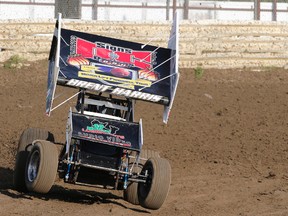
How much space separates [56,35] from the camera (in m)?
11.7

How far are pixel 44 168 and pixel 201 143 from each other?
6.00 m

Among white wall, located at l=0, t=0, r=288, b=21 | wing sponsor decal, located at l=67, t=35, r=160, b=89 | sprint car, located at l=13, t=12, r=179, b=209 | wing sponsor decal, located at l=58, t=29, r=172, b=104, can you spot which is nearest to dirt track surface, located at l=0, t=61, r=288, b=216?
sprint car, located at l=13, t=12, r=179, b=209

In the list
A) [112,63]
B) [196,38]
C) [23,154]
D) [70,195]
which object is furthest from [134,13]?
[23,154]

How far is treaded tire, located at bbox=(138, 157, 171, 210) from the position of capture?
10.6m

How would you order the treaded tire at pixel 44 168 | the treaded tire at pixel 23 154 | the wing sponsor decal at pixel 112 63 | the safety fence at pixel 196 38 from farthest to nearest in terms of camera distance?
1. the safety fence at pixel 196 38
2. the treaded tire at pixel 23 154
3. the wing sponsor decal at pixel 112 63
4. the treaded tire at pixel 44 168

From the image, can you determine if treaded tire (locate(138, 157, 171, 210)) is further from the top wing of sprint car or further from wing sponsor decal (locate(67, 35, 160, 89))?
wing sponsor decal (locate(67, 35, 160, 89))

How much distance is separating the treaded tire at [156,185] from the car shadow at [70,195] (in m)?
Answer: 0.43

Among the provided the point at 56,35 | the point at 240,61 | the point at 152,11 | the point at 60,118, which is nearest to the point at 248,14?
the point at 152,11

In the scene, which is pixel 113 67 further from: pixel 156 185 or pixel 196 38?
pixel 196 38

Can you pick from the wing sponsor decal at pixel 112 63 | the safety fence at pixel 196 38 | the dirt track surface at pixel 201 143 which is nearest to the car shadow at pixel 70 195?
the dirt track surface at pixel 201 143

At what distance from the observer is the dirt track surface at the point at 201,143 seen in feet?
36.4

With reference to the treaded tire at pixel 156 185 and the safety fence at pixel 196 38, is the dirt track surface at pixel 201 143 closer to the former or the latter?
the treaded tire at pixel 156 185

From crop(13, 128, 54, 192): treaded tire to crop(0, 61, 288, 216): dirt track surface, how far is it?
177mm

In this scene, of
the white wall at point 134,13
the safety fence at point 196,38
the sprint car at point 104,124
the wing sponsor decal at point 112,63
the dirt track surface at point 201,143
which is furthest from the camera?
the white wall at point 134,13
